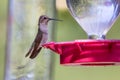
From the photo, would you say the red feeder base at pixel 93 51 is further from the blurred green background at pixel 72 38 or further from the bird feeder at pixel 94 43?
the blurred green background at pixel 72 38

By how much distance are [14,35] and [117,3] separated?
0.99m

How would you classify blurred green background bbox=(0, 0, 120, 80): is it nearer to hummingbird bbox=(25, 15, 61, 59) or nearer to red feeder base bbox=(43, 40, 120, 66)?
hummingbird bbox=(25, 15, 61, 59)

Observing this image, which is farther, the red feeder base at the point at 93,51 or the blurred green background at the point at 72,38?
the blurred green background at the point at 72,38

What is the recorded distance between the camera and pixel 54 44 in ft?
4.95

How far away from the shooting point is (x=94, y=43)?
1482 mm

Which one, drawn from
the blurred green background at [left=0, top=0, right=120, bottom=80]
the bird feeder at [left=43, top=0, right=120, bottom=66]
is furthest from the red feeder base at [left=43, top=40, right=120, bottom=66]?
the blurred green background at [left=0, top=0, right=120, bottom=80]

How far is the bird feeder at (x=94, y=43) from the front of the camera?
1.49 metres

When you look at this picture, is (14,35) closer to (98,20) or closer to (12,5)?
(12,5)

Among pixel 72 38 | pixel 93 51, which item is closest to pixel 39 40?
pixel 93 51

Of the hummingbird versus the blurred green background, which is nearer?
the hummingbird

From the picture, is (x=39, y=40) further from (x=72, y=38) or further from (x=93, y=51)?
(x=72, y=38)

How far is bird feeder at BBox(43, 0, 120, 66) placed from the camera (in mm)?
1490

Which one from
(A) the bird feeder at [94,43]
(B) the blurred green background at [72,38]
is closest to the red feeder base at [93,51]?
(A) the bird feeder at [94,43]

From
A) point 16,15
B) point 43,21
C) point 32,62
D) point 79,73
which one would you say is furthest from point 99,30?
point 79,73
